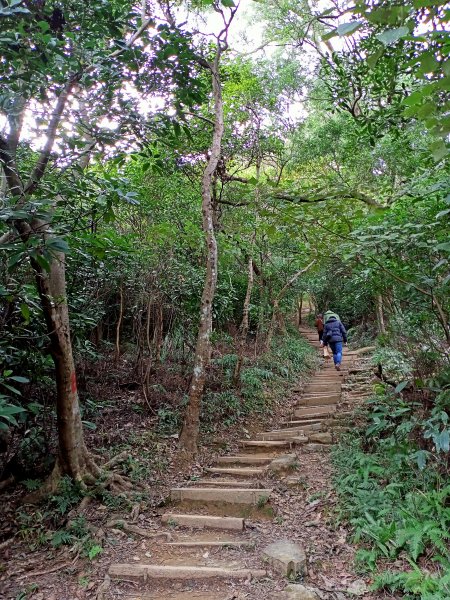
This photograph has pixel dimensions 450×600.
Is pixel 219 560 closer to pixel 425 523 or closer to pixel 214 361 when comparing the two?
pixel 425 523

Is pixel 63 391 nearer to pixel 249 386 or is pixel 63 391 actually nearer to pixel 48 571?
pixel 48 571

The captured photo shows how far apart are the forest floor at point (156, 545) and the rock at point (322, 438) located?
393 millimetres

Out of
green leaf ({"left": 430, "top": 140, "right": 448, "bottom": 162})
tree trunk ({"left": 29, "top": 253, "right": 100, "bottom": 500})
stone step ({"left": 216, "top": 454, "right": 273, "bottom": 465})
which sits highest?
green leaf ({"left": 430, "top": 140, "right": 448, "bottom": 162})

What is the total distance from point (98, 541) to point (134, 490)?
40.3 inches

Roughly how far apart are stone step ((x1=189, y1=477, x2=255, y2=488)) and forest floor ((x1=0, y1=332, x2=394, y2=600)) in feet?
0.62

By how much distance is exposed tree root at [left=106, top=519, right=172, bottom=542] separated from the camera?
4.18m

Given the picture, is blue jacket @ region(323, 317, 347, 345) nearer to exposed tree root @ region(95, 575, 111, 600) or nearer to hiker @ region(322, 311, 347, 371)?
hiker @ region(322, 311, 347, 371)

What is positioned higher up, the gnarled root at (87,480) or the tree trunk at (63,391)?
the tree trunk at (63,391)

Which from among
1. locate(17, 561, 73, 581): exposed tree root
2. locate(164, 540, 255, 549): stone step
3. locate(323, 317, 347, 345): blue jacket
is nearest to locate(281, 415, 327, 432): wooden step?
locate(164, 540, 255, 549): stone step

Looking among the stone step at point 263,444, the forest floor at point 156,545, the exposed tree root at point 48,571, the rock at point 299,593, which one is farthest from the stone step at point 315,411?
the exposed tree root at point 48,571

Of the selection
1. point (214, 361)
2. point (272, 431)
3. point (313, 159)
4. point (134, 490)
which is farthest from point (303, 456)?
point (313, 159)

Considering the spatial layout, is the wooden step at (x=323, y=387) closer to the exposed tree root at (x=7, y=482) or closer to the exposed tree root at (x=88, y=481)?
the exposed tree root at (x=88, y=481)

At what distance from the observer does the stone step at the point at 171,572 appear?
3424 millimetres

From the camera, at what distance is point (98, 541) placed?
396 centimetres
